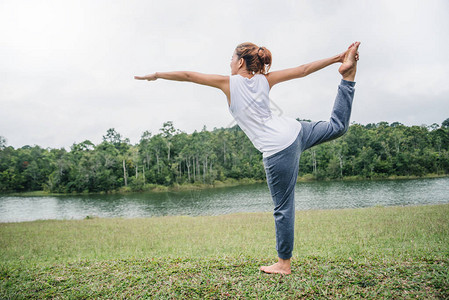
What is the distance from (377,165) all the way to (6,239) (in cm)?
5719

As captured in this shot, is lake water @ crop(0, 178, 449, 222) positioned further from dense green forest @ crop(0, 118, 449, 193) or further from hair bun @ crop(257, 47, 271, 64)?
hair bun @ crop(257, 47, 271, 64)

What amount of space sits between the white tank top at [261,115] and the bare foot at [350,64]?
2.11 ft

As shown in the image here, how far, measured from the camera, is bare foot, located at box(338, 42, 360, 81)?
7.78 ft

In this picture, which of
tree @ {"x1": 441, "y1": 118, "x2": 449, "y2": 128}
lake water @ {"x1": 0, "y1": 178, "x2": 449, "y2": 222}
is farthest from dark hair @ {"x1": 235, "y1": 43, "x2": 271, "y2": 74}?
tree @ {"x1": 441, "y1": 118, "x2": 449, "y2": 128}

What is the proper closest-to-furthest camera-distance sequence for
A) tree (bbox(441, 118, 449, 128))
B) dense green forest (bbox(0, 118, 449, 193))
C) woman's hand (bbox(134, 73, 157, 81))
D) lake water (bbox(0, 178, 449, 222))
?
woman's hand (bbox(134, 73, 157, 81)) → lake water (bbox(0, 178, 449, 222)) → dense green forest (bbox(0, 118, 449, 193)) → tree (bbox(441, 118, 449, 128))

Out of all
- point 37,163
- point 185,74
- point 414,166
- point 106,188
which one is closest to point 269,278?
point 185,74

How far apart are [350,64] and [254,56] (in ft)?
2.78

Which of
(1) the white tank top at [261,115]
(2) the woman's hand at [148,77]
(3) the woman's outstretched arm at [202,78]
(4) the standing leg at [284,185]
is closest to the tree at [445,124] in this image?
(4) the standing leg at [284,185]

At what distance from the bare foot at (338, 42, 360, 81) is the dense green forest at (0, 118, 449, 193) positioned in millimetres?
47497

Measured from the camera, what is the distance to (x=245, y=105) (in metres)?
2.32

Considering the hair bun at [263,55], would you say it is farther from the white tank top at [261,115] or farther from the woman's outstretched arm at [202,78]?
the woman's outstretched arm at [202,78]

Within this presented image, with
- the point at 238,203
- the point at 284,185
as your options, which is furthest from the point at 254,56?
the point at 238,203

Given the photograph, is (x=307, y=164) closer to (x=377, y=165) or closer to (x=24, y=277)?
(x=377, y=165)

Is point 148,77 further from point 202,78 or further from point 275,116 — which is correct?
point 275,116
